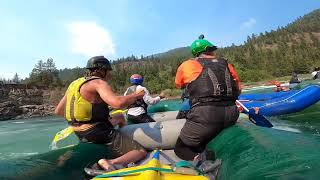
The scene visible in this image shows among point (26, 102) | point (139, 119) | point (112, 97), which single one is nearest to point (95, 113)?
point (112, 97)

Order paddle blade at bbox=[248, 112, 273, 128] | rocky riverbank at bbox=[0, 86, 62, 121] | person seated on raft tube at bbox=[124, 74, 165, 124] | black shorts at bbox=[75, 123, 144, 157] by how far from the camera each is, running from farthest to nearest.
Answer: rocky riverbank at bbox=[0, 86, 62, 121], person seated on raft tube at bbox=[124, 74, 165, 124], paddle blade at bbox=[248, 112, 273, 128], black shorts at bbox=[75, 123, 144, 157]

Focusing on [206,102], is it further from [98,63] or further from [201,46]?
A: [98,63]

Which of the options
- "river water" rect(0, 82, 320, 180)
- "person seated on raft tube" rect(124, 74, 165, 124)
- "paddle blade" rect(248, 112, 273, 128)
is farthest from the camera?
"person seated on raft tube" rect(124, 74, 165, 124)

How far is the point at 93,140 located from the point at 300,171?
8.22 feet

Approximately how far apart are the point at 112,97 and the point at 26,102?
46.8m

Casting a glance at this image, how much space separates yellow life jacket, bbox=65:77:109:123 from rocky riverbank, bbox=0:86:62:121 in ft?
118

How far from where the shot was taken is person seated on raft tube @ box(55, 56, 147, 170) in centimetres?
406

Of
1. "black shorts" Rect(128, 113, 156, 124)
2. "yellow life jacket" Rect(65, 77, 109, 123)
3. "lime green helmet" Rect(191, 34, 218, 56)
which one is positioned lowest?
"black shorts" Rect(128, 113, 156, 124)

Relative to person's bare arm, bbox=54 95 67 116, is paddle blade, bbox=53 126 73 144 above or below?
below

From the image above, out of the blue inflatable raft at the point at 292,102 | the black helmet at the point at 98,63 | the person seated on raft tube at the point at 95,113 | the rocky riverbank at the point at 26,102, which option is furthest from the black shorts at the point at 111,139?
the rocky riverbank at the point at 26,102

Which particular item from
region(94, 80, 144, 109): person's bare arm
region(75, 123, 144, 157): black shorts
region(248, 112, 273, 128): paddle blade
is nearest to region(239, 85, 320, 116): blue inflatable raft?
region(248, 112, 273, 128): paddle blade

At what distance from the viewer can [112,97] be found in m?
3.74

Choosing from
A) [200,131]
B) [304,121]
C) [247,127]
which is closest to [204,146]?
[200,131]

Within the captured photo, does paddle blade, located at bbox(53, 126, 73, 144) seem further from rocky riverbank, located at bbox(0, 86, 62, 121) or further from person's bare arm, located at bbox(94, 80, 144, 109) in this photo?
rocky riverbank, located at bbox(0, 86, 62, 121)
